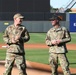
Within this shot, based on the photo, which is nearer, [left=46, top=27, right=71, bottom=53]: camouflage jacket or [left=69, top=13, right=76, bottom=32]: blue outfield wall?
[left=46, top=27, right=71, bottom=53]: camouflage jacket

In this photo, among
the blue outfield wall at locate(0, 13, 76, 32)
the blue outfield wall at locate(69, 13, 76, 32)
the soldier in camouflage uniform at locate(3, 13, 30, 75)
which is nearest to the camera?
the soldier in camouflage uniform at locate(3, 13, 30, 75)

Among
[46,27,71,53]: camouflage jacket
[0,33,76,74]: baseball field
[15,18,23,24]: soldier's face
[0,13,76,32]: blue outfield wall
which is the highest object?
[15,18,23,24]: soldier's face

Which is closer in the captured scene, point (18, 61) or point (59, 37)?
point (18, 61)

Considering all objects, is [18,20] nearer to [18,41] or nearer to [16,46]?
[18,41]

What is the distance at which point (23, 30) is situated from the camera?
348 inches

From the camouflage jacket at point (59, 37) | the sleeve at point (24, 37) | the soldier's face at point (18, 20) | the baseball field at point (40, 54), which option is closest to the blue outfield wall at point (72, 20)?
the baseball field at point (40, 54)

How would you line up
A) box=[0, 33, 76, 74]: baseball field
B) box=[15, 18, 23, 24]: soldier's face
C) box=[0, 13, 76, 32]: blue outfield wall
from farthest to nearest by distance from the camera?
box=[0, 13, 76, 32]: blue outfield wall → box=[0, 33, 76, 74]: baseball field → box=[15, 18, 23, 24]: soldier's face

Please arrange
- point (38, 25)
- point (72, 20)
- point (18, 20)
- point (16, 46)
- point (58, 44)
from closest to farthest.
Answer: point (18, 20) < point (16, 46) < point (58, 44) < point (38, 25) < point (72, 20)

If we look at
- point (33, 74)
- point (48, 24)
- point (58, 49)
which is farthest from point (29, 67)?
point (48, 24)

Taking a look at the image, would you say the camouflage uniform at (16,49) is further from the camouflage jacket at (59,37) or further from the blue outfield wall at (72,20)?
the blue outfield wall at (72,20)

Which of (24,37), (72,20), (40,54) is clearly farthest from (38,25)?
(24,37)

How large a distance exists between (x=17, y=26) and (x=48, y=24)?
134ft

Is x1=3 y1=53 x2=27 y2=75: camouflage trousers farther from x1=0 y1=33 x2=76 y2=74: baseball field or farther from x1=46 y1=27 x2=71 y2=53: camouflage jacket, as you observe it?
x1=0 y1=33 x2=76 y2=74: baseball field

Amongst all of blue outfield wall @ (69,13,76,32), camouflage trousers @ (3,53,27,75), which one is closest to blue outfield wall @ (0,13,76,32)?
blue outfield wall @ (69,13,76,32)
